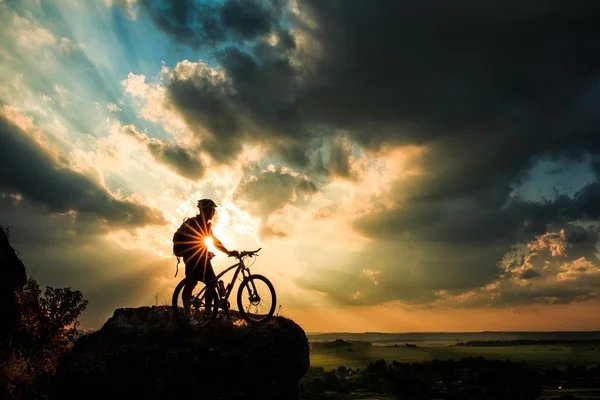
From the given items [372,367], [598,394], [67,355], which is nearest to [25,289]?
[67,355]

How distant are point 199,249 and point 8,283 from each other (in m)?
17.5

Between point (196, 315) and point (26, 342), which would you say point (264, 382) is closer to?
point (196, 315)

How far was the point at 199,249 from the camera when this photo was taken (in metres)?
13.4

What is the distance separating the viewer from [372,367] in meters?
45.9

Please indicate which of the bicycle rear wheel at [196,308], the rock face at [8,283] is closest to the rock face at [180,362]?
the bicycle rear wheel at [196,308]

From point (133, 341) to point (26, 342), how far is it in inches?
782

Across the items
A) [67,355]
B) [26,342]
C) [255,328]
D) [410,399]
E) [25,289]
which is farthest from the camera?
[410,399]

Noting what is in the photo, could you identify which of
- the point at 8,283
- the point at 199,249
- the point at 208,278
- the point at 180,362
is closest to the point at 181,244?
the point at 199,249

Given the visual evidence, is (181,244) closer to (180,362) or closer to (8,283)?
(180,362)

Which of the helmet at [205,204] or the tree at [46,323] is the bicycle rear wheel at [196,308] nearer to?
the helmet at [205,204]

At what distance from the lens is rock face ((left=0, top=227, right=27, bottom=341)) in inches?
910

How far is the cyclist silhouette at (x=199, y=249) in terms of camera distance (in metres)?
13.2

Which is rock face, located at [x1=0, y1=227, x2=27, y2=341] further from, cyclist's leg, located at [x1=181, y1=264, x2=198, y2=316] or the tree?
cyclist's leg, located at [x1=181, y1=264, x2=198, y2=316]

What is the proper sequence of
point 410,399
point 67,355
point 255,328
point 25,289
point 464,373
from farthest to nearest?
point 464,373 → point 410,399 → point 25,289 → point 255,328 → point 67,355
